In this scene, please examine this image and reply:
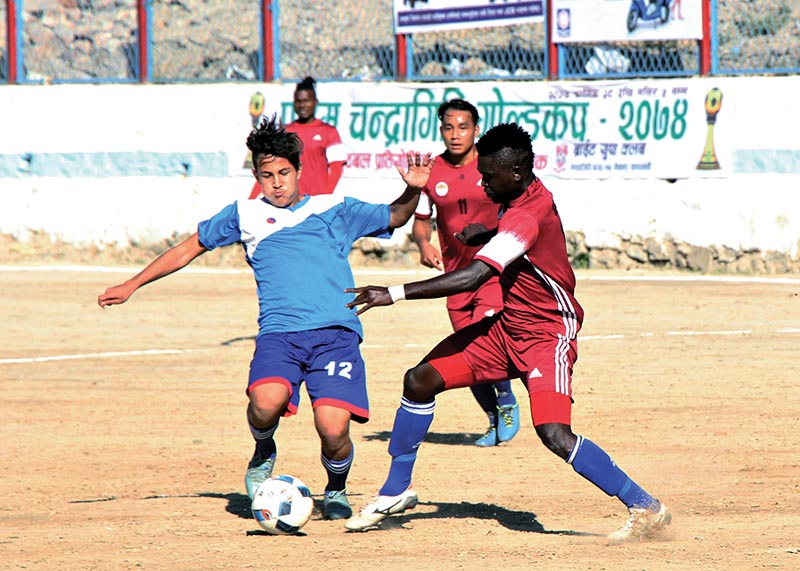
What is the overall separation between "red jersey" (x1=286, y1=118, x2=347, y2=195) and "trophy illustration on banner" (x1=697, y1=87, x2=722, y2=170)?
230 inches

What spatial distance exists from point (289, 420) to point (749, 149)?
Answer: 9.05 metres

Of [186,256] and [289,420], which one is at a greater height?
[186,256]

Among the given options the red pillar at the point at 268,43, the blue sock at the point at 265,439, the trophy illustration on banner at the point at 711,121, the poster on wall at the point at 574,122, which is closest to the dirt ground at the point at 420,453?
the blue sock at the point at 265,439

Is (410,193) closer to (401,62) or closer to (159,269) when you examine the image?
(159,269)

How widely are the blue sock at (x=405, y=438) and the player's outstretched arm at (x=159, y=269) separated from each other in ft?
4.36

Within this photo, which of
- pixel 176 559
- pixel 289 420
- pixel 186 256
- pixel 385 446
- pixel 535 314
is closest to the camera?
pixel 176 559

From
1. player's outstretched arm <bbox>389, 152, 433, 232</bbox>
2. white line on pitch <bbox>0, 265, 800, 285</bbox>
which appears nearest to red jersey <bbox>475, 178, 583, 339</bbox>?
player's outstretched arm <bbox>389, 152, 433, 232</bbox>

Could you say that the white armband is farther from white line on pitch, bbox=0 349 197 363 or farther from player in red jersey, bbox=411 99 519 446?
white line on pitch, bbox=0 349 197 363

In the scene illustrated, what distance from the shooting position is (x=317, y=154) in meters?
13.2

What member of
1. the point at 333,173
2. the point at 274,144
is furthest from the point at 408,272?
the point at 274,144

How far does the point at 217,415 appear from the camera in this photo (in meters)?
9.92

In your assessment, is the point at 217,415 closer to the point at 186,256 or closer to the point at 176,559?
the point at 186,256

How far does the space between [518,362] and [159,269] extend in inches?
74.4

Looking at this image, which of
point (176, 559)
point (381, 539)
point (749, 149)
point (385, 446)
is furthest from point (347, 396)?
point (749, 149)
